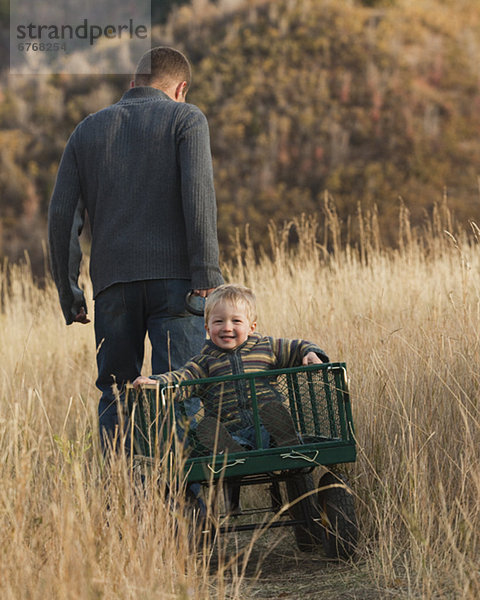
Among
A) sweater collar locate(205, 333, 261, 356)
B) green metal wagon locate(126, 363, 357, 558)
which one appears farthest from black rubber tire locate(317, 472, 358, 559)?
sweater collar locate(205, 333, 261, 356)

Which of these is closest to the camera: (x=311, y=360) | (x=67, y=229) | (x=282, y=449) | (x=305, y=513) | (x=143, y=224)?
(x=282, y=449)

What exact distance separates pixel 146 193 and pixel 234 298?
869 mm

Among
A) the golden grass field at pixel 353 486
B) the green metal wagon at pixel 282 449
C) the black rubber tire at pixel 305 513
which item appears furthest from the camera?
the black rubber tire at pixel 305 513

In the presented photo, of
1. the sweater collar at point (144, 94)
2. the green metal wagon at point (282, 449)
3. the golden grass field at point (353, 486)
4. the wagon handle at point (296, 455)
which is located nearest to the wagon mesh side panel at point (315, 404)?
the green metal wagon at point (282, 449)

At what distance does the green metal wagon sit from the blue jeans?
0.38 meters

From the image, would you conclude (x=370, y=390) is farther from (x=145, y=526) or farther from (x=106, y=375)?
(x=145, y=526)

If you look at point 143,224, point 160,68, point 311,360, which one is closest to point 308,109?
point 160,68

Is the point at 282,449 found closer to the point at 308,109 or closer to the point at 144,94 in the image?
the point at 144,94

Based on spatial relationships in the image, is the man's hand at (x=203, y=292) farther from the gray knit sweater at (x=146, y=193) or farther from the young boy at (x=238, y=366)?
the young boy at (x=238, y=366)

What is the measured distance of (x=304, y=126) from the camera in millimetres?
26188

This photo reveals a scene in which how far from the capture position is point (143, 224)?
4.46m

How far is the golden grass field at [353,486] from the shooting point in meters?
2.83

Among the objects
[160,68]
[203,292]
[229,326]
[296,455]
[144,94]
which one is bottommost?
[296,455]

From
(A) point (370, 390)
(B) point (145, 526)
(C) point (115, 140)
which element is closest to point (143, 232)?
(C) point (115, 140)
